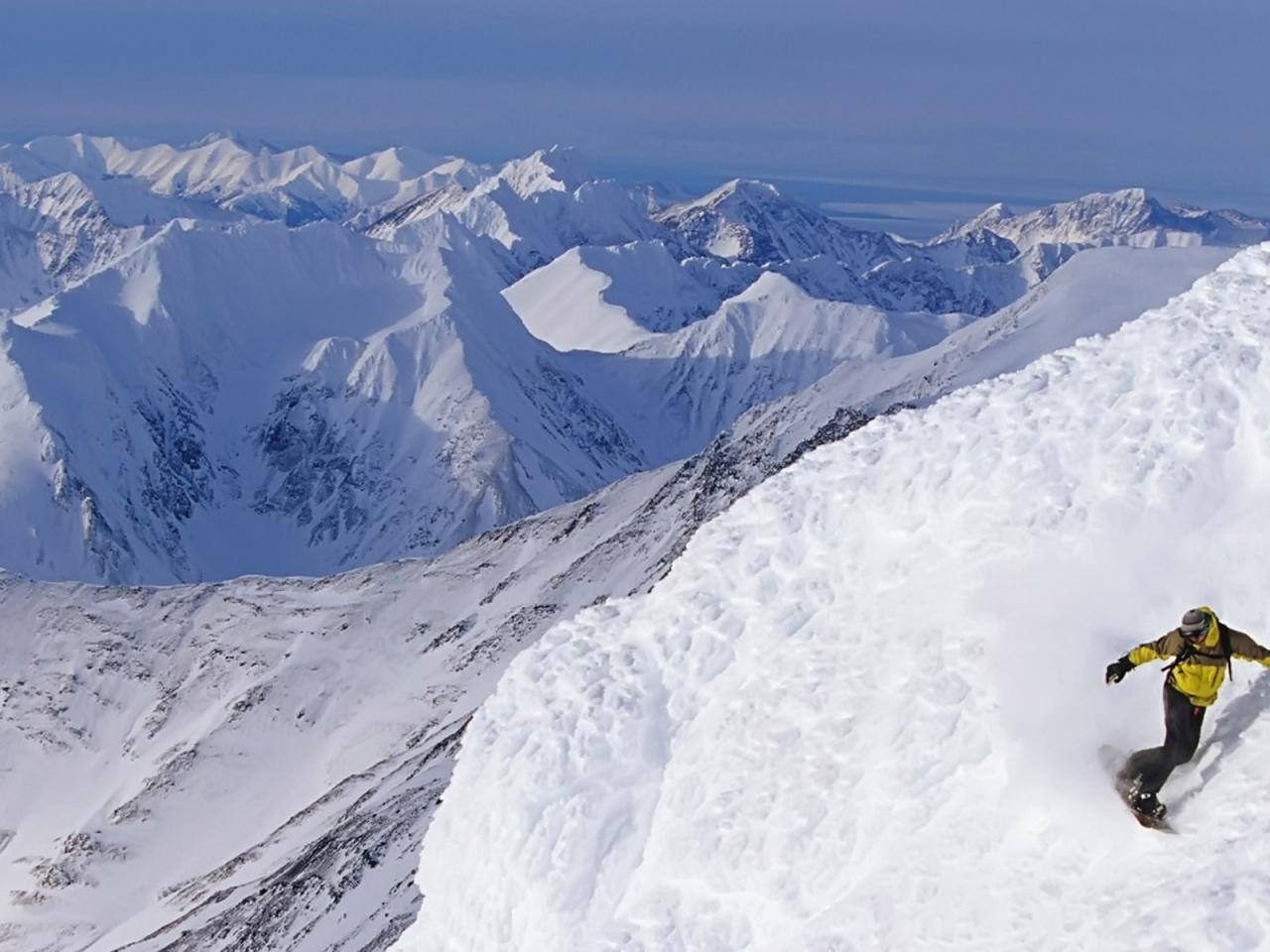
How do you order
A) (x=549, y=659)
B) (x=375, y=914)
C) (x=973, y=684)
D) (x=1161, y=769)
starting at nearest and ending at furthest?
(x=1161, y=769), (x=973, y=684), (x=549, y=659), (x=375, y=914)

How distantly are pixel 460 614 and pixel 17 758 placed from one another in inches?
1840

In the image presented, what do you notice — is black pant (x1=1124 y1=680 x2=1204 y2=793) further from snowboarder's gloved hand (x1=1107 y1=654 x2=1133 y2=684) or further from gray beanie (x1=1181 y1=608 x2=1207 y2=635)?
gray beanie (x1=1181 y1=608 x2=1207 y2=635)

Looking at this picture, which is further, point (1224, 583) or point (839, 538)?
point (839, 538)

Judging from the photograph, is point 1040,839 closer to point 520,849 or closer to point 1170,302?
point 520,849

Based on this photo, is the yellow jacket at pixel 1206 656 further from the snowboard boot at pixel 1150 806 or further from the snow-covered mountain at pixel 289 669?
the snow-covered mountain at pixel 289 669

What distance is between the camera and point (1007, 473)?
55.1ft

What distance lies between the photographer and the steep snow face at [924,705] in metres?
12.6

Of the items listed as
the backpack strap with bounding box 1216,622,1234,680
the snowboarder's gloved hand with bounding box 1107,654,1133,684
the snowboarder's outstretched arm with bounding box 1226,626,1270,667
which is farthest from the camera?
the snowboarder's gloved hand with bounding box 1107,654,1133,684

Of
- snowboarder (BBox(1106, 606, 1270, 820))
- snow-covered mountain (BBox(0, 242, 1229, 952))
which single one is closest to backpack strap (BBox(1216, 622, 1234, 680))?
snowboarder (BBox(1106, 606, 1270, 820))

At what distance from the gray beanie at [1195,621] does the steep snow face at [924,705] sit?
1.31m

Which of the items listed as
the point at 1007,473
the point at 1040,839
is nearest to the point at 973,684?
the point at 1040,839

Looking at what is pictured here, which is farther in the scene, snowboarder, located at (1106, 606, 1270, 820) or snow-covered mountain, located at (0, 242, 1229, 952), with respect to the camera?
snow-covered mountain, located at (0, 242, 1229, 952)

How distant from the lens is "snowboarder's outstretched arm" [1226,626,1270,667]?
11.7m

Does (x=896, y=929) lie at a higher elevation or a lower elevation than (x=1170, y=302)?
lower
